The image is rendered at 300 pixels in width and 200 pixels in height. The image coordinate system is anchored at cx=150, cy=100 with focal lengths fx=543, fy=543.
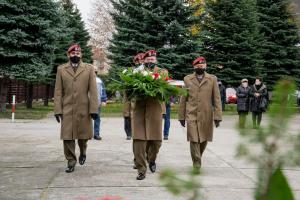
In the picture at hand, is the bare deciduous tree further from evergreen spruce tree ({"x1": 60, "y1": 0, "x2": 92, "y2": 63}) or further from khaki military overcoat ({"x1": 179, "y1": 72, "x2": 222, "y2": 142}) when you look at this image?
khaki military overcoat ({"x1": 179, "y1": 72, "x2": 222, "y2": 142})

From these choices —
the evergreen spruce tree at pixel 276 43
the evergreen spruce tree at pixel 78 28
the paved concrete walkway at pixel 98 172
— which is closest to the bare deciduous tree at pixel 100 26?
the evergreen spruce tree at pixel 78 28

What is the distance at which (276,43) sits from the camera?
3419 centimetres

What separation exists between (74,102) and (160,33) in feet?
65.3

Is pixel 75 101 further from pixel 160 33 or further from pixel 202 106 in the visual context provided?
pixel 160 33

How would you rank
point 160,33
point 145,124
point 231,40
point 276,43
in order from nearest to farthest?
point 145,124 → point 160,33 → point 231,40 → point 276,43

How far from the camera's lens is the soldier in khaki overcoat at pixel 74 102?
25.9ft

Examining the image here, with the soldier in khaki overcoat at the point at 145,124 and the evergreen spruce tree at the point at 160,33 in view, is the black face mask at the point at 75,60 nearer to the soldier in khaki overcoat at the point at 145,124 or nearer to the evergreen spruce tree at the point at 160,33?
the soldier in khaki overcoat at the point at 145,124

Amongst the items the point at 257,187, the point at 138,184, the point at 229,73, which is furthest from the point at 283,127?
the point at 229,73

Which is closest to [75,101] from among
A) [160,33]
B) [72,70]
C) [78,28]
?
[72,70]

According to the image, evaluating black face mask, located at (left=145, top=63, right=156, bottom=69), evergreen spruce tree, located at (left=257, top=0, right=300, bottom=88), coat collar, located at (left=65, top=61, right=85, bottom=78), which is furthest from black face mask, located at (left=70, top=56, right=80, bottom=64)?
evergreen spruce tree, located at (left=257, top=0, right=300, bottom=88)

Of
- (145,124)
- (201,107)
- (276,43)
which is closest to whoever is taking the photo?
(145,124)

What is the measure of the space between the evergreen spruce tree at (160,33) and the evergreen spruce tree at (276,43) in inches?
287

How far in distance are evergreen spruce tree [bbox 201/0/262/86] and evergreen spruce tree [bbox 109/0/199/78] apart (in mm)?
3361

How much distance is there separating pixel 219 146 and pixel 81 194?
649cm
